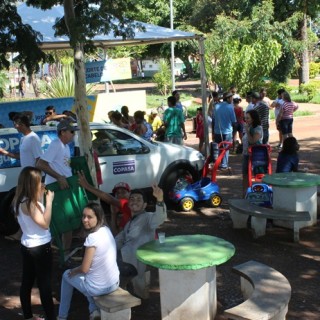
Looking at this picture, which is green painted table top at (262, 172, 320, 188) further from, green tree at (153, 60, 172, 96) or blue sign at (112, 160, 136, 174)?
green tree at (153, 60, 172, 96)

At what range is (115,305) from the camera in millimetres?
4637

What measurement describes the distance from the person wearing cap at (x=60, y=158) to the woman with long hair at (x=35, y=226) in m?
1.63

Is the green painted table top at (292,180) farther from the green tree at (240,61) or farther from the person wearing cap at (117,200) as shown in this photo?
the green tree at (240,61)

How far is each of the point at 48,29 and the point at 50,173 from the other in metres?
5.11

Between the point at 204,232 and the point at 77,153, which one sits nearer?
the point at 204,232

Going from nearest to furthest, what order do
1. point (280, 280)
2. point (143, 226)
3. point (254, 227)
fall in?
point (280, 280), point (143, 226), point (254, 227)

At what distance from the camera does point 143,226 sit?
5.72m

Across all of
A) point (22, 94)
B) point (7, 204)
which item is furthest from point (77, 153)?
point (22, 94)

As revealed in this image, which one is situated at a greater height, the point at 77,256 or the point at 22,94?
the point at 22,94

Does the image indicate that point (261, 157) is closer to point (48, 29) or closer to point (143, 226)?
point (143, 226)

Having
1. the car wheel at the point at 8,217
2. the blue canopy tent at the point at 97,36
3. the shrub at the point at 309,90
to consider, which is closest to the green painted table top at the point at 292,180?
the car wheel at the point at 8,217

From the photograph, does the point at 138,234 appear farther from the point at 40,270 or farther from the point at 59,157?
the point at 59,157

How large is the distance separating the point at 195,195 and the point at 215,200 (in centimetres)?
38

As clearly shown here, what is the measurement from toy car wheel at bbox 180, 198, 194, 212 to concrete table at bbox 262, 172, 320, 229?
1730mm
